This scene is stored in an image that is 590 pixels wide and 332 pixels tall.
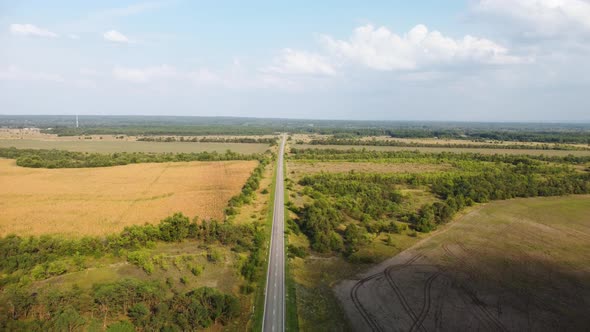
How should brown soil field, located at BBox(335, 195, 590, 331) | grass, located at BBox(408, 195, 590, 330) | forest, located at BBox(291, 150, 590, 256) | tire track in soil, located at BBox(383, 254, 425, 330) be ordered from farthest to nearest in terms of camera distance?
1. forest, located at BBox(291, 150, 590, 256)
2. grass, located at BBox(408, 195, 590, 330)
3. tire track in soil, located at BBox(383, 254, 425, 330)
4. brown soil field, located at BBox(335, 195, 590, 331)

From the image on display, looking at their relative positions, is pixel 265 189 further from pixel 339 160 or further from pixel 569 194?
pixel 569 194

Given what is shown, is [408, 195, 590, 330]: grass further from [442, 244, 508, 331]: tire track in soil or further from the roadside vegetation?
the roadside vegetation

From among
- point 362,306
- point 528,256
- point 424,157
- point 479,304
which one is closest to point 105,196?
point 362,306

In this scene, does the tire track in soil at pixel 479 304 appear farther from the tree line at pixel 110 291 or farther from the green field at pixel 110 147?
the green field at pixel 110 147

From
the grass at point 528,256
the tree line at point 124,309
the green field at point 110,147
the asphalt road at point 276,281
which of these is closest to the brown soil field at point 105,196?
the asphalt road at point 276,281

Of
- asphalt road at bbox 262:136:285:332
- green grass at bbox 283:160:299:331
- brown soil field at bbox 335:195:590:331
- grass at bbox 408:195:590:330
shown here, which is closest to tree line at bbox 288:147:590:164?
grass at bbox 408:195:590:330

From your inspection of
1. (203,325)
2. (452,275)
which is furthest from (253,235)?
(452,275)
